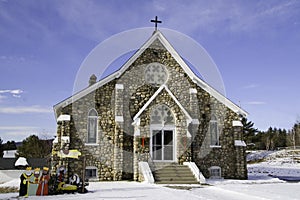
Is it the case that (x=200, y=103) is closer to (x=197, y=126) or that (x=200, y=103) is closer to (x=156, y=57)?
(x=197, y=126)

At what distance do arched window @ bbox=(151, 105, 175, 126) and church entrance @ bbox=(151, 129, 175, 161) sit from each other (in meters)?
0.52

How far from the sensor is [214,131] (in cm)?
2095

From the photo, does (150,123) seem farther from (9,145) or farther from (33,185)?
(9,145)

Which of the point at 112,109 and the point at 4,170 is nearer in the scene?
the point at 112,109

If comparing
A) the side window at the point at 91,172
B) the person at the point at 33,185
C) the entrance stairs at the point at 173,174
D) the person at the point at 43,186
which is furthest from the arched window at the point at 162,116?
the person at the point at 33,185

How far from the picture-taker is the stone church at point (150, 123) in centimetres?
1844

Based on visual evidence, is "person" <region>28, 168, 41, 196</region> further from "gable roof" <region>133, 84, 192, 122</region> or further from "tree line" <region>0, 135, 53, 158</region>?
"tree line" <region>0, 135, 53, 158</region>

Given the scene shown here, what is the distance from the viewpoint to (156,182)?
16.4 metres

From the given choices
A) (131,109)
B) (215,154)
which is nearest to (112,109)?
(131,109)

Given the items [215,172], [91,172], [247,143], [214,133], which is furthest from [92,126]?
[247,143]

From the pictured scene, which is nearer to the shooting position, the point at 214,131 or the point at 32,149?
the point at 214,131

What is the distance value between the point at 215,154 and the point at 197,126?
7.31 feet

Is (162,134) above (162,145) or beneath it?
above

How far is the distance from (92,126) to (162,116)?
4.28m
